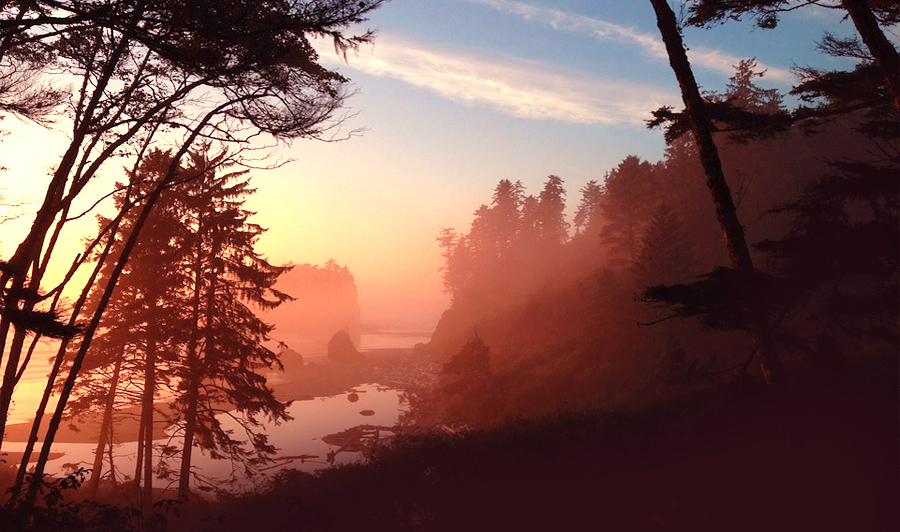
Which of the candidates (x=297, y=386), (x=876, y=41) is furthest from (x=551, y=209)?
(x=876, y=41)

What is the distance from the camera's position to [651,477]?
377 inches

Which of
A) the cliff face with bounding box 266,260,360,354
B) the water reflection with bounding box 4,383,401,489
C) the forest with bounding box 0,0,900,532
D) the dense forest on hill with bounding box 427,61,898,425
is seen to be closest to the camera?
the forest with bounding box 0,0,900,532

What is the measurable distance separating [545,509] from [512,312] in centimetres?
4194

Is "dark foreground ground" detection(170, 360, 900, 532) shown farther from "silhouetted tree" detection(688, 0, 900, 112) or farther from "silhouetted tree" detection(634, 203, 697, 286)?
"silhouetted tree" detection(634, 203, 697, 286)

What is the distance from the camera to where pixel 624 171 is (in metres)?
42.3

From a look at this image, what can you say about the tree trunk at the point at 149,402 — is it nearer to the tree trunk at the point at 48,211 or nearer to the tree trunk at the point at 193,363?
the tree trunk at the point at 193,363

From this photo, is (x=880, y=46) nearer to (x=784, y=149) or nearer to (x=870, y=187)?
(x=870, y=187)

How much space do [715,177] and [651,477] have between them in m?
6.62

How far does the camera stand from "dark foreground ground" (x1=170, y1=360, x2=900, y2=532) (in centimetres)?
805

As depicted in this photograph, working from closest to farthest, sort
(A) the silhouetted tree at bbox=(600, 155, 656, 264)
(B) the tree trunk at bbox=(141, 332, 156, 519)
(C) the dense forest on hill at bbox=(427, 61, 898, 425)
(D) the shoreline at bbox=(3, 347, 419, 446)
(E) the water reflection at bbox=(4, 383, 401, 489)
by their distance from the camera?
(C) the dense forest on hill at bbox=(427, 61, 898, 425)
(B) the tree trunk at bbox=(141, 332, 156, 519)
(E) the water reflection at bbox=(4, 383, 401, 489)
(D) the shoreline at bbox=(3, 347, 419, 446)
(A) the silhouetted tree at bbox=(600, 155, 656, 264)

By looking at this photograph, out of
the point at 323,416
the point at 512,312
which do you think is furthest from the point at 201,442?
the point at 512,312

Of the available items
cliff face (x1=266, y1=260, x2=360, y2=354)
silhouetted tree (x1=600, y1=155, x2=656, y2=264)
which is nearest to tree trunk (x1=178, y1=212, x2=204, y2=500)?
silhouetted tree (x1=600, y1=155, x2=656, y2=264)

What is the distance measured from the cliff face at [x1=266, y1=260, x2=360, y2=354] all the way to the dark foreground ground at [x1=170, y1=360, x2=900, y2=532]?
352 ft

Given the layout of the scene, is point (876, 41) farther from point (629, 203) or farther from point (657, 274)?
point (629, 203)
